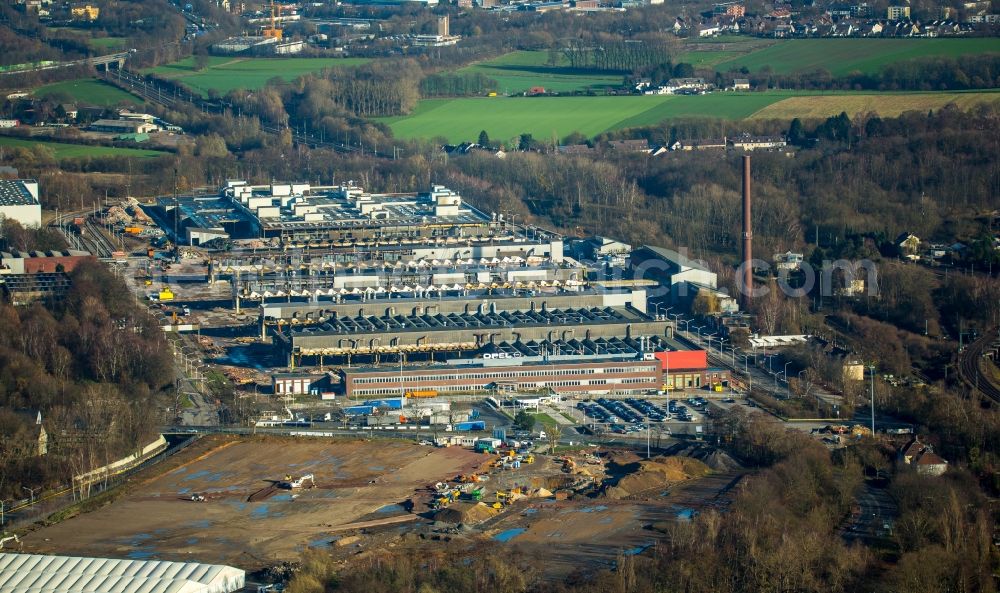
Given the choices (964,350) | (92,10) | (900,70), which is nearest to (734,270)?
(964,350)

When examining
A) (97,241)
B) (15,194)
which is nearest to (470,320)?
(97,241)

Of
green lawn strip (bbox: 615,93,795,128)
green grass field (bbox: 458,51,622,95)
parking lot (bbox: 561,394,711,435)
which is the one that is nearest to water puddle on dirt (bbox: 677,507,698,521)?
parking lot (bbox: 561,394,711,435)

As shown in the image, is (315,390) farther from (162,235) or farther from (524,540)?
(162,235)

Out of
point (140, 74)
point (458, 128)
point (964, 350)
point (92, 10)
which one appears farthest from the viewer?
point (92, 10)

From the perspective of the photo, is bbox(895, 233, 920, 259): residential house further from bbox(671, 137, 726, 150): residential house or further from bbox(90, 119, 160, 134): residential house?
bbox(90, 119, 160, 134): residential house

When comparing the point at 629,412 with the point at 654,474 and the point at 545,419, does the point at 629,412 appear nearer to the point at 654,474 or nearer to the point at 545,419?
the point at 545,419

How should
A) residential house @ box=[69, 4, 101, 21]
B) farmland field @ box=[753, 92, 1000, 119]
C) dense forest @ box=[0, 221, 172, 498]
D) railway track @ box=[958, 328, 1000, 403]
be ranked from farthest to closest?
1. residential house @ box=[69, 4, 101, 21]
2. farmland field @ box=[753, 92, 1000, 119]
3. railway track @ box=[958, 328, 1000, 403]
4. dense forest @ box=[0, 221, 172, 498]

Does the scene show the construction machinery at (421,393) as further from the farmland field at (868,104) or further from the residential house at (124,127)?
the residential house at (124,127)
